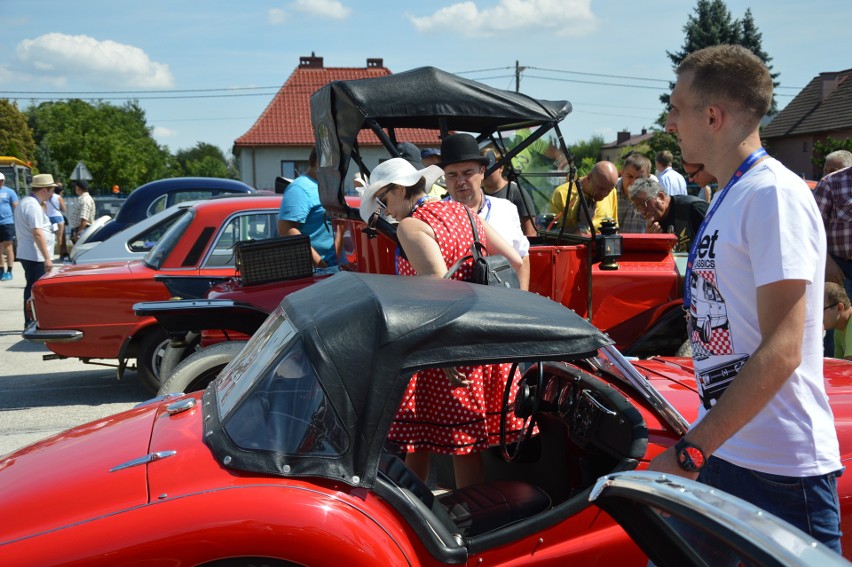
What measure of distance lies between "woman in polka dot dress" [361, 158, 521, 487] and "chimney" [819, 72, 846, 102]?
45.3 meters

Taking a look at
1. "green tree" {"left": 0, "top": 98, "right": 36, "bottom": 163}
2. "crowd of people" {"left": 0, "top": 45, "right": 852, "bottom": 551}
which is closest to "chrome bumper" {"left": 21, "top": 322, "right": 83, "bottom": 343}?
"crowd of people" {"left": 0, "top": 45, "right": 852, "bottom": 551}

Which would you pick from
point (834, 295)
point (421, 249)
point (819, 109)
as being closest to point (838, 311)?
point (834, 295)

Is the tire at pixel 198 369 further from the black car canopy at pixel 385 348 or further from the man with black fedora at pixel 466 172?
the black car canopy at pixel 385 348

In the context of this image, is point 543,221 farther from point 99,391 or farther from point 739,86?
point 739,86

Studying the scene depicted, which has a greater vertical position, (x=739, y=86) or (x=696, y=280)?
(x=739, y=86)

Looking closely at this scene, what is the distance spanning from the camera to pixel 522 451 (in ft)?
10.6

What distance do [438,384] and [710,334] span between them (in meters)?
1.31

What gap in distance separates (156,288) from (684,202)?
181 inches

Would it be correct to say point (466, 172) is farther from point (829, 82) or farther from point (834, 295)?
point (829, 82)

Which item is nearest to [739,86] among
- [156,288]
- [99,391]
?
[156,288]

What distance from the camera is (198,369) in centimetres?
475

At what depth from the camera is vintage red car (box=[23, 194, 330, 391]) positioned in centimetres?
640

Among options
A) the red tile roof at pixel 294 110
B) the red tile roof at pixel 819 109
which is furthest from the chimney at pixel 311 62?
the red tile roof at pixel 819 109

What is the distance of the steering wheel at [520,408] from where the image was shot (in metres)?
3.01
